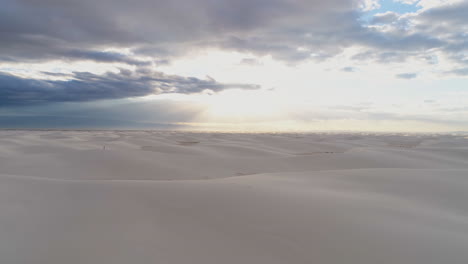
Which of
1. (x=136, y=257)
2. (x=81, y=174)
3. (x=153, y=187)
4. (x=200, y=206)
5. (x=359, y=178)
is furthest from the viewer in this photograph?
(x=81, y=174)

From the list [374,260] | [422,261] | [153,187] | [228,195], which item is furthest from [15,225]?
[422,261]

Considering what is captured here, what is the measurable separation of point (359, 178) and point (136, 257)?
11.5 feet

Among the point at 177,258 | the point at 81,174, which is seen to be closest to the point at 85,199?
the point at 177,258

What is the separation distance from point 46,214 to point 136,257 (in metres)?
1.08

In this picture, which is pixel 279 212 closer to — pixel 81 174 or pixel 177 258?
pixel 177 258

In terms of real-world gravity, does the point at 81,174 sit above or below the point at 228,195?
below

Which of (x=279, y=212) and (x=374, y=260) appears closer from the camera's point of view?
(x=374, y=260)

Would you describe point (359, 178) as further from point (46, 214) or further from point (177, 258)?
point (46, 214)

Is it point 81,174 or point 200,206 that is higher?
point 200,206

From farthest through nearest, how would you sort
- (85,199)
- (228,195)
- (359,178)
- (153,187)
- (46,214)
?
(359,178) < (153,187) < (228,195) < (85,199) < (46,214)

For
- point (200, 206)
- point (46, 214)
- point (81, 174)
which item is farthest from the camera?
point (81, 174)

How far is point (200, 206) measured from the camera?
92.8 inches

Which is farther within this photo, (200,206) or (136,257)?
(200,206)

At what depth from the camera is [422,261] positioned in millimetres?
1604
